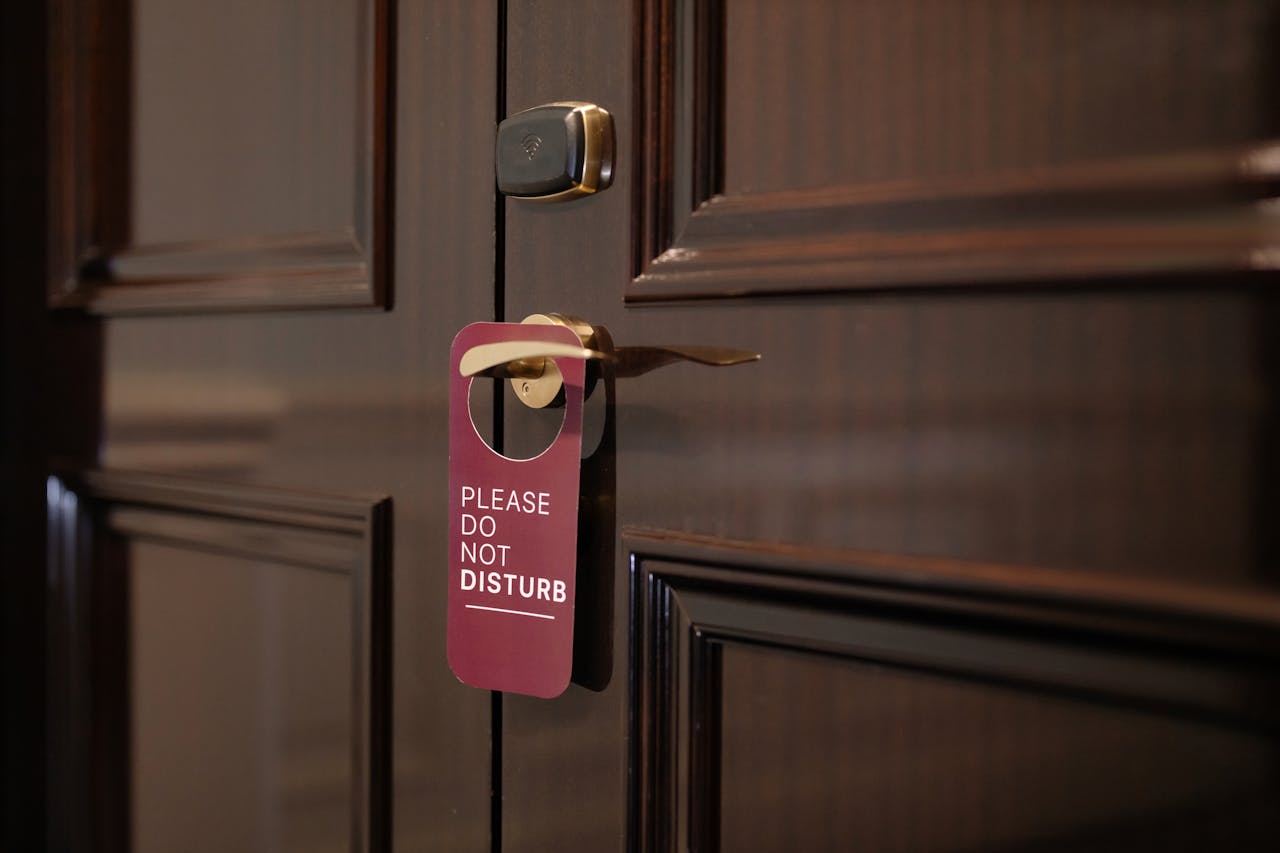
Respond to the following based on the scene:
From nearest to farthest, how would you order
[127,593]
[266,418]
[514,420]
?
1. [514,420]
2. [266,418]
3. [127,593]

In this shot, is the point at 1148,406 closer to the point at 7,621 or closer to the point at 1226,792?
the point at 1226,792

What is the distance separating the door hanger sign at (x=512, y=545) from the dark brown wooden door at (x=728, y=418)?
0.03m

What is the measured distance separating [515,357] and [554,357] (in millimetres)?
35

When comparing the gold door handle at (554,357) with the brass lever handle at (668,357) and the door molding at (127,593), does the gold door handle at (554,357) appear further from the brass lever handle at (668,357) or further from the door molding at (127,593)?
the door molding at (127,593)

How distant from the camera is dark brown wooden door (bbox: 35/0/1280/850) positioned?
1.20 feet

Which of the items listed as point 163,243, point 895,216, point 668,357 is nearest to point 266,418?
point 163,243

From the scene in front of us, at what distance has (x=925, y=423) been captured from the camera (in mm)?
415

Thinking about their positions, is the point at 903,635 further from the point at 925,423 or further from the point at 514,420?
the point at 514,420

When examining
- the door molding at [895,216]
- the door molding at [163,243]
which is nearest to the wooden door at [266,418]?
the door molding at [163,243]

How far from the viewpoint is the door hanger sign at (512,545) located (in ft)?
1.61

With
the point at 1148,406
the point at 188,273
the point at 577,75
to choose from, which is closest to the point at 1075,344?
the point at 1148,406

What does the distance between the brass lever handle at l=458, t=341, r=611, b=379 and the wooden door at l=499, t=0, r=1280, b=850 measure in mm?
36

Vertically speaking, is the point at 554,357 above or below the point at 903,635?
above

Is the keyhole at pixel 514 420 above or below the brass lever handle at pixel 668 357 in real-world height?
below
